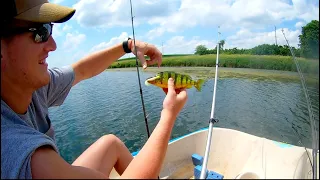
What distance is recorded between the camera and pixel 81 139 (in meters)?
11.4

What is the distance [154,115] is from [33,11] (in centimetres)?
1293

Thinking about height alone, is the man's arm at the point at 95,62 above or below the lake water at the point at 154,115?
above

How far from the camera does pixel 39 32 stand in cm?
175

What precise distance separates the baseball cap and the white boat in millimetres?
1428

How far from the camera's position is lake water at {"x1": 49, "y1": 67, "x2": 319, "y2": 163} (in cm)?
1175

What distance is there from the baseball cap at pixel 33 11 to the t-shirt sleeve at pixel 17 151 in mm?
689

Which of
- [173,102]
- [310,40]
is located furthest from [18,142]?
[310,40]

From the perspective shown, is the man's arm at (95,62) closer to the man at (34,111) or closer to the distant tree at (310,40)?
the man at (34,111)

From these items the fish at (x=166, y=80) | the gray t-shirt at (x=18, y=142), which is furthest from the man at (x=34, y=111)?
the fish at (x=166, y=80)

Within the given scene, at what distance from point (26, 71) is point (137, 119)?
1251cm

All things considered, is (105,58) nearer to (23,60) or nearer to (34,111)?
(34,111)

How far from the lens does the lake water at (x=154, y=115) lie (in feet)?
38.5

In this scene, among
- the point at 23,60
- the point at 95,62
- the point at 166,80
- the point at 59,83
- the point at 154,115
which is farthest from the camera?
the point at 154,115

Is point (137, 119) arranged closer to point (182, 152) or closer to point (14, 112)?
point (182, 152)
